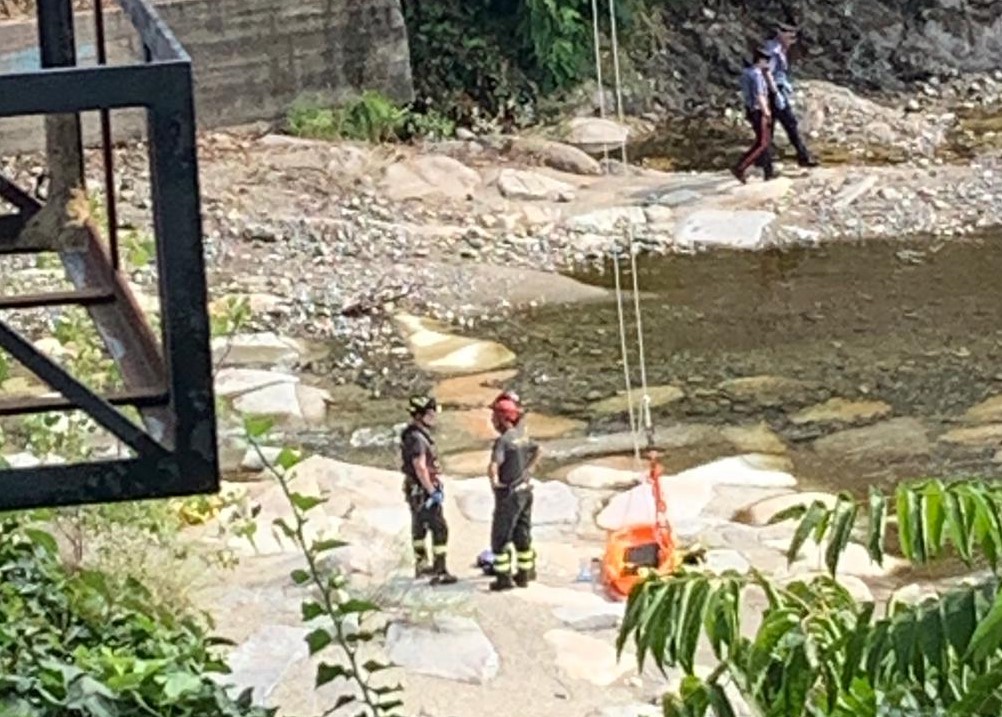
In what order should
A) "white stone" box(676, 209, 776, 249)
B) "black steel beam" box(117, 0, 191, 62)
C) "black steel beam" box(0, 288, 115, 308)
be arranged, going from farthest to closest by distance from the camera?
1. "white stone" box(676, 209, 776, 249)
2. "black steel beam" box(0, 288, 115, 308)
3. "black steel beam" box(117, 0, 191, 62)

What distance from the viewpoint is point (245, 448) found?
9586mm

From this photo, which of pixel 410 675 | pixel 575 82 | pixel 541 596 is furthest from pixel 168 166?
pixel 575 82

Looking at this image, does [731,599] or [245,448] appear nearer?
[731,599]

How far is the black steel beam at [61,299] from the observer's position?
Result: 12.2 ft

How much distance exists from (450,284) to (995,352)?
314cm

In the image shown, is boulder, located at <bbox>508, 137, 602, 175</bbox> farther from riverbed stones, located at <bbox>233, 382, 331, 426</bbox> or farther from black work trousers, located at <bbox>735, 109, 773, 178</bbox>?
riverbed stones, located at <bbox>233, 382, 331, 426</bbox>

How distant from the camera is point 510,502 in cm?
812

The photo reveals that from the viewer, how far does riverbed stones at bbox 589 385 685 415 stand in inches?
438

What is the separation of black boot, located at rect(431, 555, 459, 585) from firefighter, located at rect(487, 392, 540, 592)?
160 mm

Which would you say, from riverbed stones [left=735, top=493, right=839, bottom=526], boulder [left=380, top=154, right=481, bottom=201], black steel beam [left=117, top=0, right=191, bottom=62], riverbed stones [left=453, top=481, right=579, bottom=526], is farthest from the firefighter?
boulder [left=380, top=154, right=481, bottom=201]

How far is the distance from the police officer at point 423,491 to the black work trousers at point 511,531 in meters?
0.20

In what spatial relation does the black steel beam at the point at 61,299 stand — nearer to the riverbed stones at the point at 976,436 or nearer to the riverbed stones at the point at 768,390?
the riverbed stones at the point at 976,436

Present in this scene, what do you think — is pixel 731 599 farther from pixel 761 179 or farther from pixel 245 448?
pixel 761 179

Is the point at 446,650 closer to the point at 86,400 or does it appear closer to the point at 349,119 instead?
the point at 86,400
